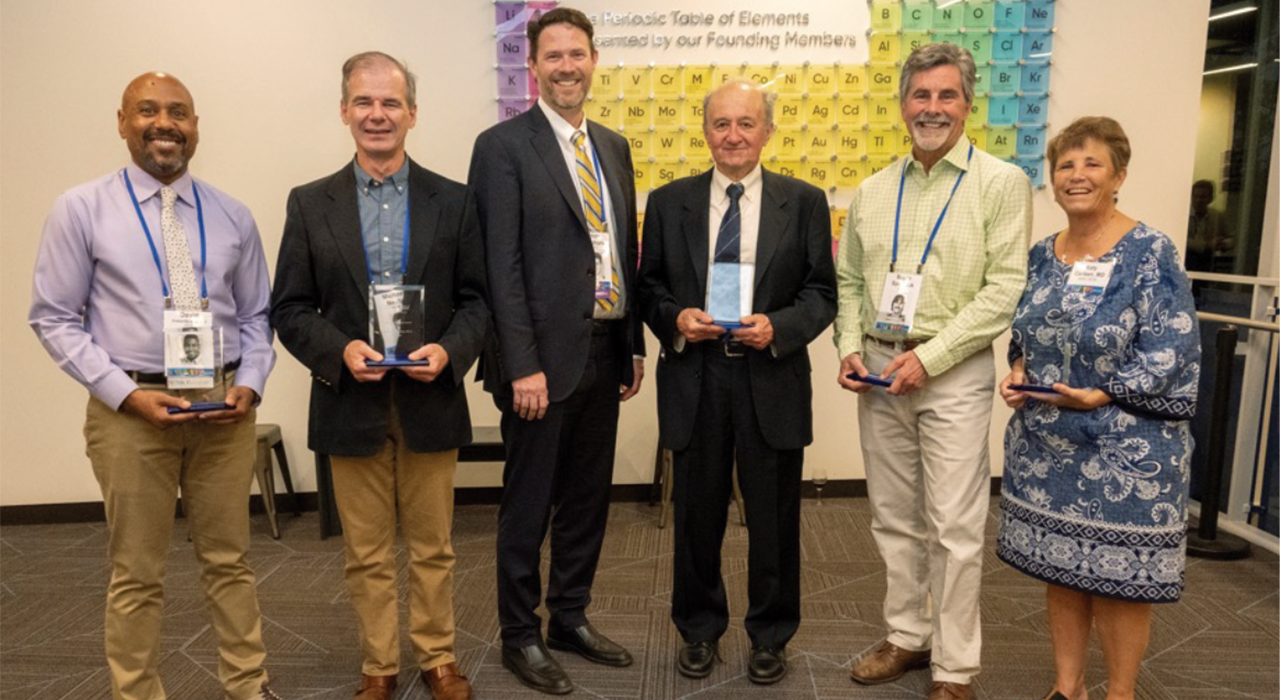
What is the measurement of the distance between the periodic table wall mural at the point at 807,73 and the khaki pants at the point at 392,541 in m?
2.33

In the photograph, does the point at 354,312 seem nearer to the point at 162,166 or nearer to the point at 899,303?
the point at 162,166

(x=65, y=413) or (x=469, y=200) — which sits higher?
(x=469, y=200)

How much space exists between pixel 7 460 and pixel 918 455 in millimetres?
4370

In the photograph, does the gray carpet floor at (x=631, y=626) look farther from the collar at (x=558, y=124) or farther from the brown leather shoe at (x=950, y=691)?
the collar at (x=558, y=124)

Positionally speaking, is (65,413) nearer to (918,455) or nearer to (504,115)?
(504,115)

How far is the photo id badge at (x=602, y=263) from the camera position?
250cm

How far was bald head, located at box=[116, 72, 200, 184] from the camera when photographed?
6.87 feet

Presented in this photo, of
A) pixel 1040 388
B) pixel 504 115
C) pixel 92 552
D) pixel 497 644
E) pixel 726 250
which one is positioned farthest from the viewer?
pixel 504 115

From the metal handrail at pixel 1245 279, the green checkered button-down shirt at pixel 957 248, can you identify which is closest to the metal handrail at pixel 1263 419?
the metal handrail at pixel 1245 279

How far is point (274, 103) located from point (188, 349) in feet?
7.93

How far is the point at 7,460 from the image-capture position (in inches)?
165

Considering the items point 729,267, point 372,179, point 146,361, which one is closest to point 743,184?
point 729,267

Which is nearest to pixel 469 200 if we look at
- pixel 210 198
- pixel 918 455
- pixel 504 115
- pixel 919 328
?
pixel 210 198

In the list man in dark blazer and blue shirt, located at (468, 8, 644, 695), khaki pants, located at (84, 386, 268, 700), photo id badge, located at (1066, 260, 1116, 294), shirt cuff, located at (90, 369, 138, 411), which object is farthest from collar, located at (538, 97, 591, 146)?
photo id badge, located at (1066, 260, 1116, 294)
